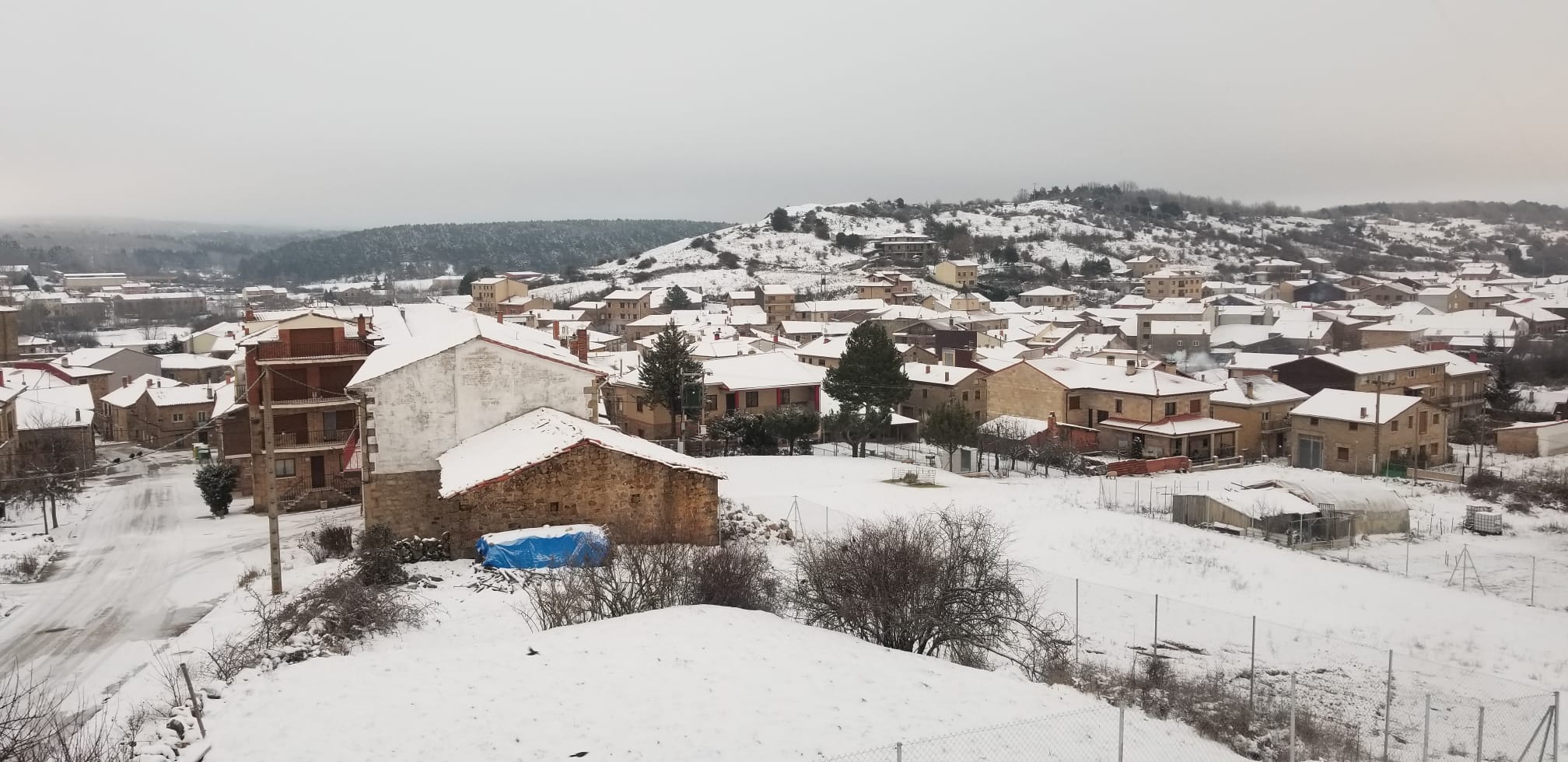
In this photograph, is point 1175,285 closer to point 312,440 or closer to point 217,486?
point 312,440

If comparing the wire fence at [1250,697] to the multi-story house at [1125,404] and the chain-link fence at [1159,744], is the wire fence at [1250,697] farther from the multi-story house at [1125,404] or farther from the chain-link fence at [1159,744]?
the multi-story house at [1125,404]

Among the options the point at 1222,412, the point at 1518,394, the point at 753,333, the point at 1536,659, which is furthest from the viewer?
the point at 753,333

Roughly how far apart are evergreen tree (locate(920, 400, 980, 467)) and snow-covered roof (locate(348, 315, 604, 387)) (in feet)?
56.5

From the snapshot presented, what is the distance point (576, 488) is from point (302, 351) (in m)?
18.8

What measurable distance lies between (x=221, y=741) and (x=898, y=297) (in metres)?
117

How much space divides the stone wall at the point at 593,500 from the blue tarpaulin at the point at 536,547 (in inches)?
33.1

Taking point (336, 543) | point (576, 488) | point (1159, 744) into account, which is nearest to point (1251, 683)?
point (1159, 744)

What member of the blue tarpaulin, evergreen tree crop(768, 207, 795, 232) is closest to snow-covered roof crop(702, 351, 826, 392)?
the blue tarpaulin

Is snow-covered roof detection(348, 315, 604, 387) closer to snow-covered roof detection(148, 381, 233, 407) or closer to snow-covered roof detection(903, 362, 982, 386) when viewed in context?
snow-covered roof detection(903, 362, 982, 386)

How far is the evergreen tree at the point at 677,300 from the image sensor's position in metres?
120

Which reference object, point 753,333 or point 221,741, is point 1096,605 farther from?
point 753,333

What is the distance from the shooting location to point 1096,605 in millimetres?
20422

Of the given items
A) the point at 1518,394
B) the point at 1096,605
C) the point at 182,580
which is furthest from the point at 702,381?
the point at 1518,394

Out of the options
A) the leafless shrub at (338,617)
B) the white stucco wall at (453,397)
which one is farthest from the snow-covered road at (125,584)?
the white stucco wall at (453,397)
